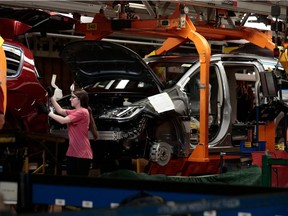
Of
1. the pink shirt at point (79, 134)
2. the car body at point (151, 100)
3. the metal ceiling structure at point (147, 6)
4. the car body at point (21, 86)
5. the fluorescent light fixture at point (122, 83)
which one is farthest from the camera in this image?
the fluorescent light fixture at point (122, 83)

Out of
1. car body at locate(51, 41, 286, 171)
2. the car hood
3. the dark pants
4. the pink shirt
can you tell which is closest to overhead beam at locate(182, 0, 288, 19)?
car body at locate(51, 41, 286, 171)

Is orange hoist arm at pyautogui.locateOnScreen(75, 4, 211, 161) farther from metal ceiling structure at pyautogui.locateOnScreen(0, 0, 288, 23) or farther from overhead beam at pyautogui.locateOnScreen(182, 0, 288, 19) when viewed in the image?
overhead beam at pyautogui.locateOnScreen(182, 0, 288, 19)

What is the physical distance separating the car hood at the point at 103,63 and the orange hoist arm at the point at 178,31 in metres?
0.67

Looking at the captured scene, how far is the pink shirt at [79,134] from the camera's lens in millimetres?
8820

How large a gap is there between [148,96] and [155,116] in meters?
0.57

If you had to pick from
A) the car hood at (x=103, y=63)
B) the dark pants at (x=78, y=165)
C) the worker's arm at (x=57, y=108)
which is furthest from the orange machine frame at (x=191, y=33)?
the worker's arm at (x=57, y=108)

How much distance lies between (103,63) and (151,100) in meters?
1.15

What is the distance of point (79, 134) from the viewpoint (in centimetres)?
887

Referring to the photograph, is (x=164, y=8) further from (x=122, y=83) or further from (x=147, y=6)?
(x=122, y=83)

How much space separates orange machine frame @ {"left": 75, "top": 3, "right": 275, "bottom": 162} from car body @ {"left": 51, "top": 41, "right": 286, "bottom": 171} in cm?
28

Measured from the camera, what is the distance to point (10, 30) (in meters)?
8.99

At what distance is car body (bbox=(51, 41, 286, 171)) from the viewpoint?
9773 millimetres

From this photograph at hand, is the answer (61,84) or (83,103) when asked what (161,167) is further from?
(61,84)

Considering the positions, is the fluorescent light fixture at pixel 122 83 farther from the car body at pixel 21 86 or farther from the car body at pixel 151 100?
the car body at pixel 21 86
